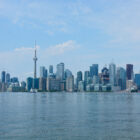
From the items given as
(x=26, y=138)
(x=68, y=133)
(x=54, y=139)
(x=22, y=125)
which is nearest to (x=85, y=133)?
(x=68, y=133)

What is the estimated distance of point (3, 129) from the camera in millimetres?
46594

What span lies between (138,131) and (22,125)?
64.6 ft

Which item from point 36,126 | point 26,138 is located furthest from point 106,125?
point 26,138

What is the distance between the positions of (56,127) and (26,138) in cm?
941

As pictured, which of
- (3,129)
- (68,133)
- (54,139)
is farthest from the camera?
(3,129)

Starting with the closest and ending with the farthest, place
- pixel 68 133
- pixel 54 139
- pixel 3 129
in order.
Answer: pixel 54 139, pixel 68 133, pixel 3 129

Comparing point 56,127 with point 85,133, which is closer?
point 85,133

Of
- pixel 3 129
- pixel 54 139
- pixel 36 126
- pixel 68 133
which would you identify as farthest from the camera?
pixel 36 126

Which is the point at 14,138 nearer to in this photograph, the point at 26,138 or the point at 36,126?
the point at 26,138

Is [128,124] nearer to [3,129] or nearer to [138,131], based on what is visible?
[138,131]

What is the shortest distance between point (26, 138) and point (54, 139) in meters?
3.92

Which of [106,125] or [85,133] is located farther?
[106,125]

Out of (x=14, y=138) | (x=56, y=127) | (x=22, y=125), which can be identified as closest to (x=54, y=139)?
(x=14, y=138)

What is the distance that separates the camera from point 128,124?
52812 millimetres
